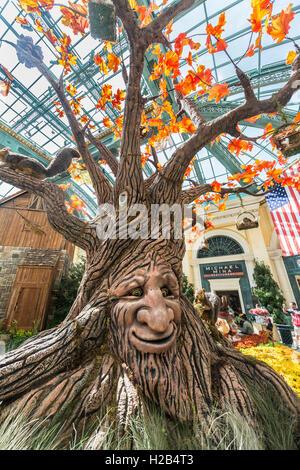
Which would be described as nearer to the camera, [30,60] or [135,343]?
[135,343]

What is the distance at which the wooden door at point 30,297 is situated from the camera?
24.9 feet

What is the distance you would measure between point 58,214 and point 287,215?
22.8ft

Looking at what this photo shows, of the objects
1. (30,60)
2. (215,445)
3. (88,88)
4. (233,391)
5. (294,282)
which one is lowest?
(215,445)

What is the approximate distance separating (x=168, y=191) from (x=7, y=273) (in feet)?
34.2

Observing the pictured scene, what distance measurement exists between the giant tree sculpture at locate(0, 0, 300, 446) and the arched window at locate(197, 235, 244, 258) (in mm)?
10739

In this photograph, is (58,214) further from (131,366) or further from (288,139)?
(288,139)

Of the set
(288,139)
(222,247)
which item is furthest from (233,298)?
(288,139)

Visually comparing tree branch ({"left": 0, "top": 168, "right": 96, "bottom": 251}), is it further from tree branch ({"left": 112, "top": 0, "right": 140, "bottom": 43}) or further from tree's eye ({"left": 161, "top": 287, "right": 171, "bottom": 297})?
tree branch ({"left": 112, "top": 0, "right": 140, "bottom": 43})

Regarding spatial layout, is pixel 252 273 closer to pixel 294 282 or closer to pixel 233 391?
pixel 294 282

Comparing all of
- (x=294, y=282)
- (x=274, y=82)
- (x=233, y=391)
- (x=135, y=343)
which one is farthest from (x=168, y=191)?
(x=294, y=282)

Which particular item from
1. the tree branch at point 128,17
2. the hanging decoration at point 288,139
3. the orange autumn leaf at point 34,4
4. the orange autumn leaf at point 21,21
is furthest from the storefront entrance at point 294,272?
the orange autumn leaf at point 21,21

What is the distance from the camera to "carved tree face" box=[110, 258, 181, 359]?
1380 mm

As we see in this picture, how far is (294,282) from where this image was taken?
9.62 m

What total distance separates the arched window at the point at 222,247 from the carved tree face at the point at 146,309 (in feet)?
36.8
